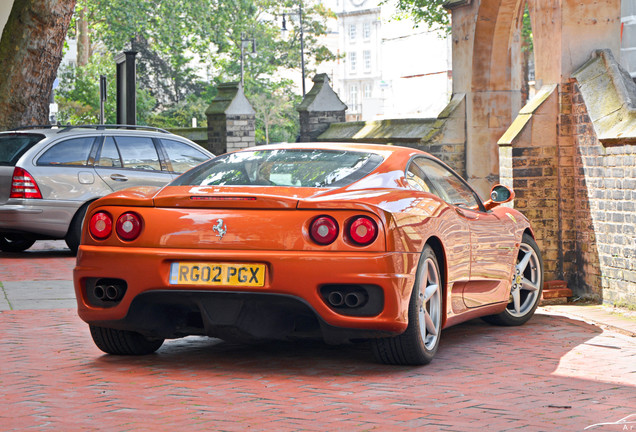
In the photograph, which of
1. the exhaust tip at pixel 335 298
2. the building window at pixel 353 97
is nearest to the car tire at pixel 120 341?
the exhaust tip at pixel 335 298

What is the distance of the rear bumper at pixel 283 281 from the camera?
585cm

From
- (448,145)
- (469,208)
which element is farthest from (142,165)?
(469,208)

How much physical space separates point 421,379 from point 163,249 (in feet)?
5.35

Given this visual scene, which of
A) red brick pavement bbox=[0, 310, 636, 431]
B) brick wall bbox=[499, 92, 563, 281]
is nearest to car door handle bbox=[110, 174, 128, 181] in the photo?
brick wall bbox=[499, 92, 563, 281]

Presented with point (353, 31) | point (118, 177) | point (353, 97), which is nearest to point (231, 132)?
point (118, 177)

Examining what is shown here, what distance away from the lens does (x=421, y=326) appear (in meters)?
6.35

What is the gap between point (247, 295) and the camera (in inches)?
234

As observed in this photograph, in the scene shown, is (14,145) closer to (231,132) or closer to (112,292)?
(112,292)

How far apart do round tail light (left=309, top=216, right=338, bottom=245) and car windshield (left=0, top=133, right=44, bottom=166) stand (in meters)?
8.29

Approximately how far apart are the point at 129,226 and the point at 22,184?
7.44m

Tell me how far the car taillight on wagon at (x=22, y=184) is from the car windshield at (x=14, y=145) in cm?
19

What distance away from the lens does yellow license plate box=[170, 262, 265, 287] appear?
5934 millimetres

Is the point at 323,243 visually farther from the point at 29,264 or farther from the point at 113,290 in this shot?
the point at 29,264

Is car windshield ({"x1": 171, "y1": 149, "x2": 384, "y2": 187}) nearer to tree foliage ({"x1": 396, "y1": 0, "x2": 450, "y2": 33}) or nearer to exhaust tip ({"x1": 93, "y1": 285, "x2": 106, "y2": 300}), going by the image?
exhaust tip ({"x1": 93, "y1": 285, "x2": 106, "y2": 300})
